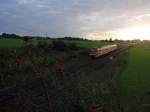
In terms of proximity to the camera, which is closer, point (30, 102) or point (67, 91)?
point (30, 102)

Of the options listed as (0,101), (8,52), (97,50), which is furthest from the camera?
(97,50)

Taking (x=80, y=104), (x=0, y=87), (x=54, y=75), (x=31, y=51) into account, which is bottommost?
(x=0, y=87)

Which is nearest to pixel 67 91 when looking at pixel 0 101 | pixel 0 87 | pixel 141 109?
pixel 141 109

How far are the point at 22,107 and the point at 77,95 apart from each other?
2.03 meters

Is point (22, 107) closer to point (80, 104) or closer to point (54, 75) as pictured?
point (54, 75)

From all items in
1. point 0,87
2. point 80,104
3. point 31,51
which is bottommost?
point 0,87

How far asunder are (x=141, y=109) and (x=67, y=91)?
6098mm

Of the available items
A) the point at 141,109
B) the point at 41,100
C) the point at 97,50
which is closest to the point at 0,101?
the point at 141,109

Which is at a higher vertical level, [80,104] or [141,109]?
[80,104]

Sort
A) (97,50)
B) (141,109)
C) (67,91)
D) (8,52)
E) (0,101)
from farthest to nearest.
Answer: (97,50) < (8,52) < (0,101) < (141,109) < (67,91)

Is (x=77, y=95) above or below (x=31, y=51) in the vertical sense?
below

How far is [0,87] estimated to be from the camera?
24.0 metres

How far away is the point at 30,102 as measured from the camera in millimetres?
7918

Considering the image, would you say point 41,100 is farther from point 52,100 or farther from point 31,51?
point 31,51
